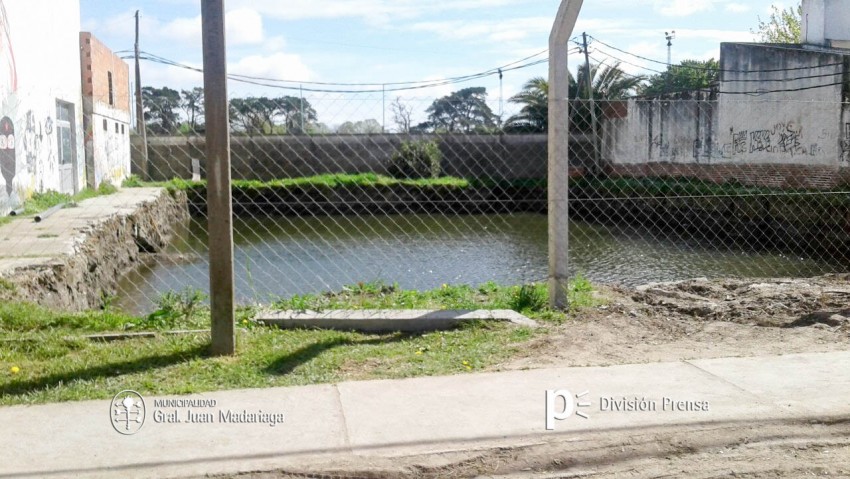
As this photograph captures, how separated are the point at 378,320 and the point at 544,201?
13.9 meters

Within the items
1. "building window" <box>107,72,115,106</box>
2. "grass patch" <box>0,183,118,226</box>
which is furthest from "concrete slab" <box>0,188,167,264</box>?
"building window" <box>107,72,115,106</box>

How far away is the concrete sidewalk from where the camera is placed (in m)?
3.99

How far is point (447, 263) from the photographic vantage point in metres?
15.3

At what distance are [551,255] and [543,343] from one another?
127 cm

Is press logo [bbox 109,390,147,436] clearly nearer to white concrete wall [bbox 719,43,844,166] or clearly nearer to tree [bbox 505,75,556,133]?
white concrete wall [bbox 719,43,844,166]

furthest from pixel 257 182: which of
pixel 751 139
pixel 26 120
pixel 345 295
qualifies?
pixel 345 295

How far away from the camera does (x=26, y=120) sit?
15781 millimetres

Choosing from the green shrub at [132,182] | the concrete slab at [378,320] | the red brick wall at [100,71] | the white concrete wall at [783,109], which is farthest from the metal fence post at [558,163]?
the green shrub at [132,182]

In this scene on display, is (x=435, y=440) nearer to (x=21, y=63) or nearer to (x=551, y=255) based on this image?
(x=551, y=255)

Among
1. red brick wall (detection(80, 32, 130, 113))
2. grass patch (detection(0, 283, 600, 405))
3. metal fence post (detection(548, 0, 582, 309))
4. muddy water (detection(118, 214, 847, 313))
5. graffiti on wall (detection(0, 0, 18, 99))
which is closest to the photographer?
grass patch (detection(0, 283, 600, 405))

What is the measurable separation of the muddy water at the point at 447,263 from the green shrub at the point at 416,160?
28.1 ft

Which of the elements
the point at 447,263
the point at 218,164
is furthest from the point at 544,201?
the point at 218,164

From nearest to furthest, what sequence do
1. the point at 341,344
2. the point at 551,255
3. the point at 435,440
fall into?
the point at 435,440, the point at 341,344, the point at 551,255

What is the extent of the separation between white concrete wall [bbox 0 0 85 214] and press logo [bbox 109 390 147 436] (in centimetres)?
1081
